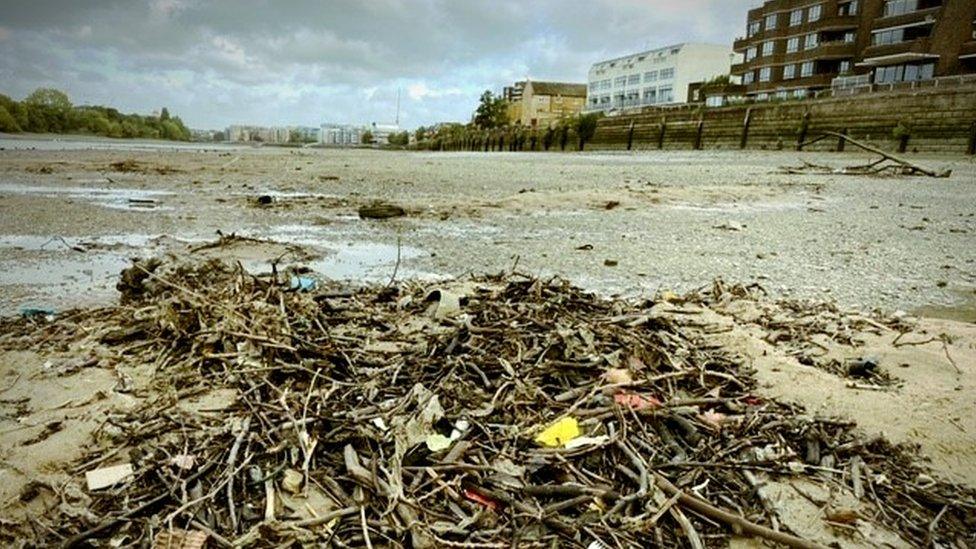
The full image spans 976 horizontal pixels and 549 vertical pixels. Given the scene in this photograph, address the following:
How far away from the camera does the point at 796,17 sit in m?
55.3

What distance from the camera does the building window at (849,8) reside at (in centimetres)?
5018

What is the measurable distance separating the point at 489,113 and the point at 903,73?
182 feet

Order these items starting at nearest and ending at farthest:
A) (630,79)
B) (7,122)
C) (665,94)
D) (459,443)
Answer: (459,443)
(7,122)
(665,94)
(630,79)

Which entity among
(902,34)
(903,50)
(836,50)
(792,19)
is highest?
(792,19)

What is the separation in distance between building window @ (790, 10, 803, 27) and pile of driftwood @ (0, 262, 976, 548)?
2525 inches

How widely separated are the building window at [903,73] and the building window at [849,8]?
6401 millimetres

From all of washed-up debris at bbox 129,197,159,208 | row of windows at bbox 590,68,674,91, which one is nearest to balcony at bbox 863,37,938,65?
row of windows at bbox 590,68,674,91

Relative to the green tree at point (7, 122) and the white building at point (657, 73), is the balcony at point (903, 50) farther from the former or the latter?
the green tree at point (7, 122)

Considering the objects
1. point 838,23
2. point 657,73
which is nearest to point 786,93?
point 838,23

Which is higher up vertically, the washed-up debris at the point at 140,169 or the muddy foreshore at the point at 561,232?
the washed-up debris at the point at 140,169

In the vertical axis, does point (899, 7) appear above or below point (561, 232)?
above

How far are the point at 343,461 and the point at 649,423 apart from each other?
1116mm

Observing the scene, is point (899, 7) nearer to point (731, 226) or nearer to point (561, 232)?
point (731, 226)

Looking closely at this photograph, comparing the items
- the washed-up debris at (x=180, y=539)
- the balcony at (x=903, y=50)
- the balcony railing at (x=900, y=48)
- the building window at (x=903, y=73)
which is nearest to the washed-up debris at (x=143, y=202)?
the washed-up debris at (x=180, y=539)
